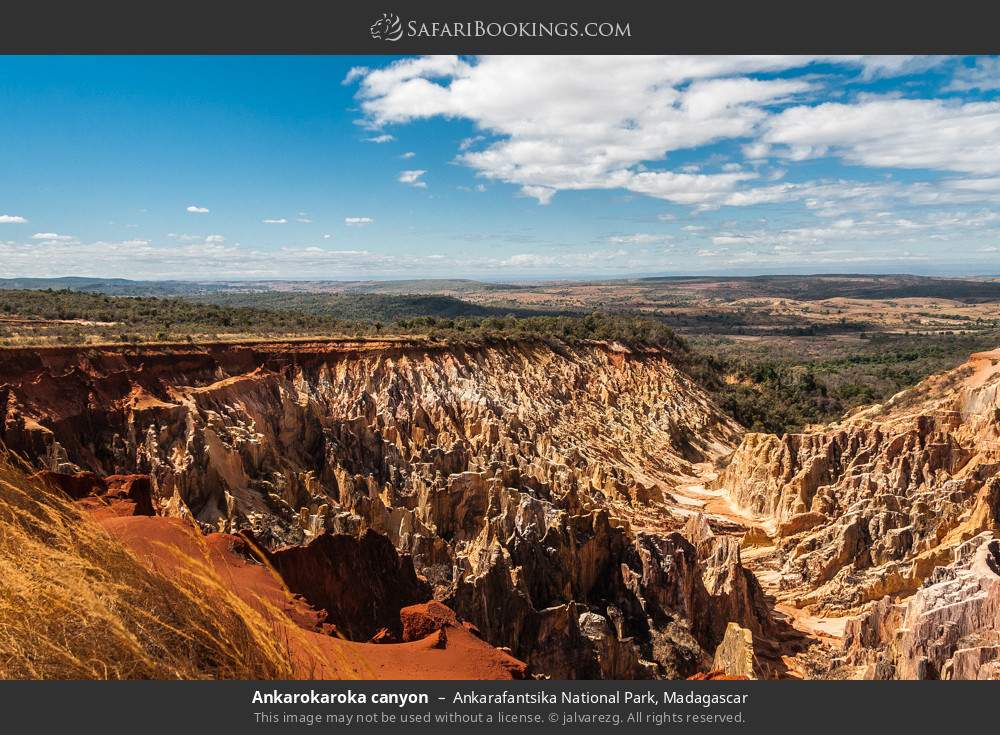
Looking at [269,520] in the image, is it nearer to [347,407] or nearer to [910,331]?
[347,407]

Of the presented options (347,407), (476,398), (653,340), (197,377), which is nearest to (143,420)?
(197,377)

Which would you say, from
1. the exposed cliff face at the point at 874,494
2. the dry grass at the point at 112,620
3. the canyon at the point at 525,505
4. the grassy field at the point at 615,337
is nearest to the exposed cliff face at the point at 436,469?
the canyon at the point at 525,505

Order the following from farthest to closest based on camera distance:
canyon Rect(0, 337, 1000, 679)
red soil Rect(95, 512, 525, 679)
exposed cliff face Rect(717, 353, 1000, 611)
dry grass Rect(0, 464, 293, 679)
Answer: exposed cliff face Rect(717, 353, 1000, 611)
canyon Rect(0, 337, 1000, 679)
red soil Rect(95, 512, 525, 679)
dry grass Rect(0, 464, 293, 679)

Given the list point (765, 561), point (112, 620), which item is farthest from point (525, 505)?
point (112, 620)

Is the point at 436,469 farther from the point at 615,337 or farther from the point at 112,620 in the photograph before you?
the point at 615,337

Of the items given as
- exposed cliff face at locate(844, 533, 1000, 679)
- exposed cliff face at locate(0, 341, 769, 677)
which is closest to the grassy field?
exposed cliff face at locate(0, 341, 769, 677)

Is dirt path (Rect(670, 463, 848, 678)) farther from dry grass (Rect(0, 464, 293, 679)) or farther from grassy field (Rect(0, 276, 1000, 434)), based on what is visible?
grassy field (Rect(0, 276, 1000, 434))
